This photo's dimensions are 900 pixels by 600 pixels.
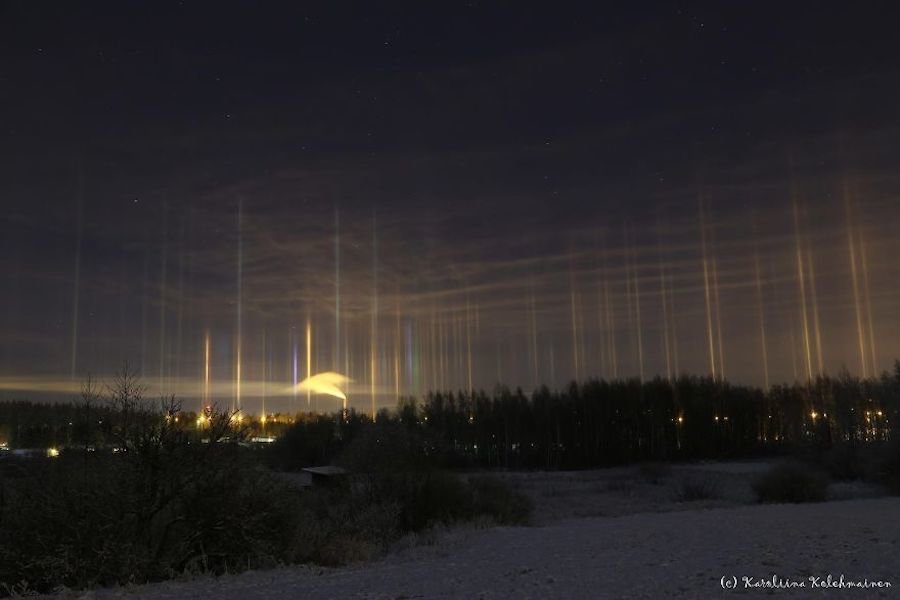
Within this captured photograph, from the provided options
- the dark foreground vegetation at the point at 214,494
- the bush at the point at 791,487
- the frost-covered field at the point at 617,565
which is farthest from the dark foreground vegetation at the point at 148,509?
the bush at the point at 791,487

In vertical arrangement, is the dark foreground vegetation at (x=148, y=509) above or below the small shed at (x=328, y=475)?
above

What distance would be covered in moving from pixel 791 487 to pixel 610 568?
32.9 metres

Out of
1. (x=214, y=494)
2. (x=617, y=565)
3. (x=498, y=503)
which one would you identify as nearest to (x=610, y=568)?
(x=617, y=565)

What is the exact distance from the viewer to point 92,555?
59.1 ft

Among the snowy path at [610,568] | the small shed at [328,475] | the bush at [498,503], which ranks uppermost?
the snowy path at [610,568]

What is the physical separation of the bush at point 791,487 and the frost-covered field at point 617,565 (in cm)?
1662

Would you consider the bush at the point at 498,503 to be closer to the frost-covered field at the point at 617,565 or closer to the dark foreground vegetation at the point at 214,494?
the dark foreground vegetation at the point at 214,494

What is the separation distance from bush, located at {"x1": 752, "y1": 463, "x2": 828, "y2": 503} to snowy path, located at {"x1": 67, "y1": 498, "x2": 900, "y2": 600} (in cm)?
2027

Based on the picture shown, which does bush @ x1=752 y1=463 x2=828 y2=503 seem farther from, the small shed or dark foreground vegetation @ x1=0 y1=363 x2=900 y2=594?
the small shed

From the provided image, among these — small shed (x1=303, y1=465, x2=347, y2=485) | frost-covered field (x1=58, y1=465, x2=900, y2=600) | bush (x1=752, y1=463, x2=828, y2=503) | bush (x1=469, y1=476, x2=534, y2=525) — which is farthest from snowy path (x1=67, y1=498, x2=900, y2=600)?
bush (x1=752, y1=463, x2=828, y2=503)

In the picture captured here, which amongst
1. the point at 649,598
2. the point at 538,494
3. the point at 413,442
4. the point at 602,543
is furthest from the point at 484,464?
the point at 649,598

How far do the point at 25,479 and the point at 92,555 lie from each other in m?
3.50

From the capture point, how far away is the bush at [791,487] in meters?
44.1

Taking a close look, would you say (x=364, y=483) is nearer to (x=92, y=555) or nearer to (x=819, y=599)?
(x=92, y=555)
